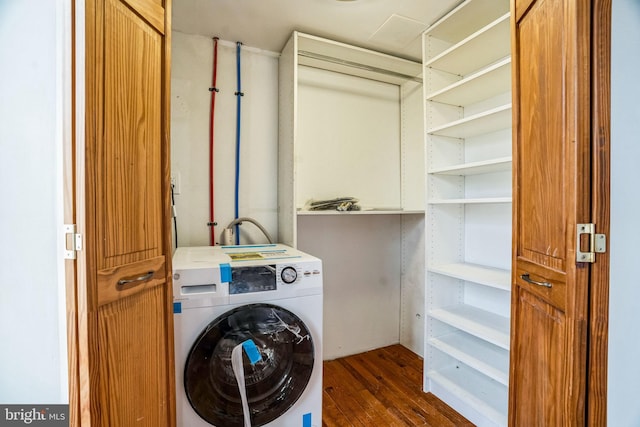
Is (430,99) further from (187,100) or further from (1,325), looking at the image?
(1,325)

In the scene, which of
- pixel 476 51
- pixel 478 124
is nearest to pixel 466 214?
pixel 478 124

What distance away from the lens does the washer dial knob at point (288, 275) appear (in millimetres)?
1354

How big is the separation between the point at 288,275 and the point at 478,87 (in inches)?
59.4

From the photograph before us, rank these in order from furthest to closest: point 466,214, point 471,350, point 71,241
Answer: point 466,214 < point 471,350 < point 71,241

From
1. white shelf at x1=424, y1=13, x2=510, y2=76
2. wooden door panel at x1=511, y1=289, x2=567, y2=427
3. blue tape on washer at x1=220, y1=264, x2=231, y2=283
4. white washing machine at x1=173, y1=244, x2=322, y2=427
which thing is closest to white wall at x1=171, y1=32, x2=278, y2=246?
white washing machine at x1=173, y1=244, x2=322, y2=427

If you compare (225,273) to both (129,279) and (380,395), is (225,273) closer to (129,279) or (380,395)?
(129,279)

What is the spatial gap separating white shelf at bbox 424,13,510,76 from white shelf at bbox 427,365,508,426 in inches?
76.4

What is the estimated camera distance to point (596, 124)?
2.53ft

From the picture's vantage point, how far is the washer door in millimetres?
1197

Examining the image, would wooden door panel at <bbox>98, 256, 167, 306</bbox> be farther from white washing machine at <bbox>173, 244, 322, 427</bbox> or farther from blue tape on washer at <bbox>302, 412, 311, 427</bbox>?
blue tape on washer at <bbox>302, 412, 311, 427</bbox>

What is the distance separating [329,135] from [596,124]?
167cm

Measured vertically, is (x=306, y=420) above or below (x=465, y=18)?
below

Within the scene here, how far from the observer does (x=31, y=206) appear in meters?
0.83

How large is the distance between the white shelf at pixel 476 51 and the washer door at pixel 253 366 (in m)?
1.69
